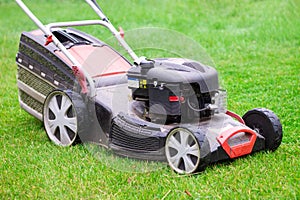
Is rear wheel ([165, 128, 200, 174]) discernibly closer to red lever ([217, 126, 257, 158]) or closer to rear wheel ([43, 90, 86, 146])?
red lever ([217, 126, 257, 158])

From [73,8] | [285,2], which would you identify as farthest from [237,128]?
[73,8]

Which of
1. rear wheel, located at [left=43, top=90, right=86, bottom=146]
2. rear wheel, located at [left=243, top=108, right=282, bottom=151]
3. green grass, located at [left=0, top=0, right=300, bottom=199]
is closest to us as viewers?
green grass, located at [left=0, top=0, right=300, bottom=199]

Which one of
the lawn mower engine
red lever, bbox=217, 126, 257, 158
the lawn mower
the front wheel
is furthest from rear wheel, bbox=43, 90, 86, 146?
red lever, bbox=217, 126, 257, 158

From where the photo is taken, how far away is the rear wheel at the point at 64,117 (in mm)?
3492

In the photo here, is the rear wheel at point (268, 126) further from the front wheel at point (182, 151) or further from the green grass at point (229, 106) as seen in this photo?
the front wheel at point (182, 151)

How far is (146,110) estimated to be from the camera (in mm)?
→ 3309

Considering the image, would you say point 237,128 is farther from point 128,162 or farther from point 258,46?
point 258,46

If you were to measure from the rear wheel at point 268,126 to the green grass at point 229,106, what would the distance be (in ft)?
0.24

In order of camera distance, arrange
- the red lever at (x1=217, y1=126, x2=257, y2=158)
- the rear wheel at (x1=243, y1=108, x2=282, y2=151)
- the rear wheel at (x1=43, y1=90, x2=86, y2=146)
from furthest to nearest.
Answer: the rear wheel at (x1=43, y1=90, x2=86, y2=146), the rear wheel at (x1=243, y1=108, x2=282, y2=151), the red lever at (x1=217, y1=126, x2=257, y2=158)

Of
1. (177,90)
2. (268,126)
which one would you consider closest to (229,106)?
(268,126)

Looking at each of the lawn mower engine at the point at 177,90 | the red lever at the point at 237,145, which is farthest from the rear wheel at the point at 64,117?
the red lever at the point at 237,145

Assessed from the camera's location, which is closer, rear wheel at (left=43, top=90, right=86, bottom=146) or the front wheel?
the front wheel

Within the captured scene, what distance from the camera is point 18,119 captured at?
439 cm

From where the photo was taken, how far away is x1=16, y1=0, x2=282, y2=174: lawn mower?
3.06 m
